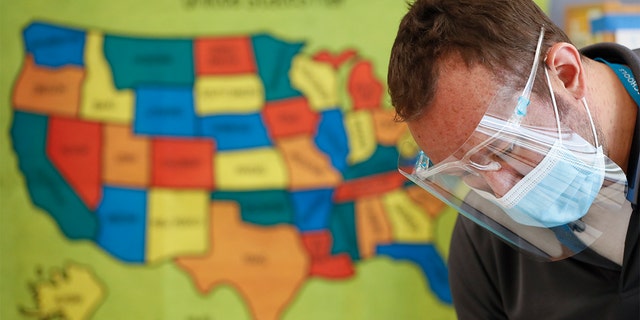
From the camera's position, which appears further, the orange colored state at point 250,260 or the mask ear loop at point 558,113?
the orange colored state at point 250,260

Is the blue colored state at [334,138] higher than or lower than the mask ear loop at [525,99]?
lower

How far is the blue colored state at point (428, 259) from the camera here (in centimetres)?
219

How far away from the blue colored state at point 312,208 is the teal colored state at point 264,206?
0.8 inches

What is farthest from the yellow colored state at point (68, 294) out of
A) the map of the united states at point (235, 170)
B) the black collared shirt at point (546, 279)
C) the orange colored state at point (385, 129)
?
the black collared shirt at point (546, 279)

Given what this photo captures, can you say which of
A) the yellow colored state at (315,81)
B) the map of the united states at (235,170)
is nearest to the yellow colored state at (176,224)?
the map of the united states at (235,170)

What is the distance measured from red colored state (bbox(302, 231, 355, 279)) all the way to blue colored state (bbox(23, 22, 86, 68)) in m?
0.89

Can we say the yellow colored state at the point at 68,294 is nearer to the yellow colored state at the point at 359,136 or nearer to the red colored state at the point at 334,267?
the red colored state at the point at 334,267

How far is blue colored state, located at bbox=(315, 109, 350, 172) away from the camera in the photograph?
218 cm

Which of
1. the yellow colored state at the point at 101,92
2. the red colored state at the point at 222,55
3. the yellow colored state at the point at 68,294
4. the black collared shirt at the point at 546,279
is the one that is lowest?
the yellow colored state at the point at 68,294

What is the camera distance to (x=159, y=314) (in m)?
2.17

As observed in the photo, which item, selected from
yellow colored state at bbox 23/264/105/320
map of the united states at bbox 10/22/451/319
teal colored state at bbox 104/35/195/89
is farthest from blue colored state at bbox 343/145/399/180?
yellow colored state at bbox 23/264/105/320

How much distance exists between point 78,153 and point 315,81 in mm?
757

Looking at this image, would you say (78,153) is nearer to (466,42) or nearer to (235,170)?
(235,170)

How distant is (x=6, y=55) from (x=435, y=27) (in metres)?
1.66
